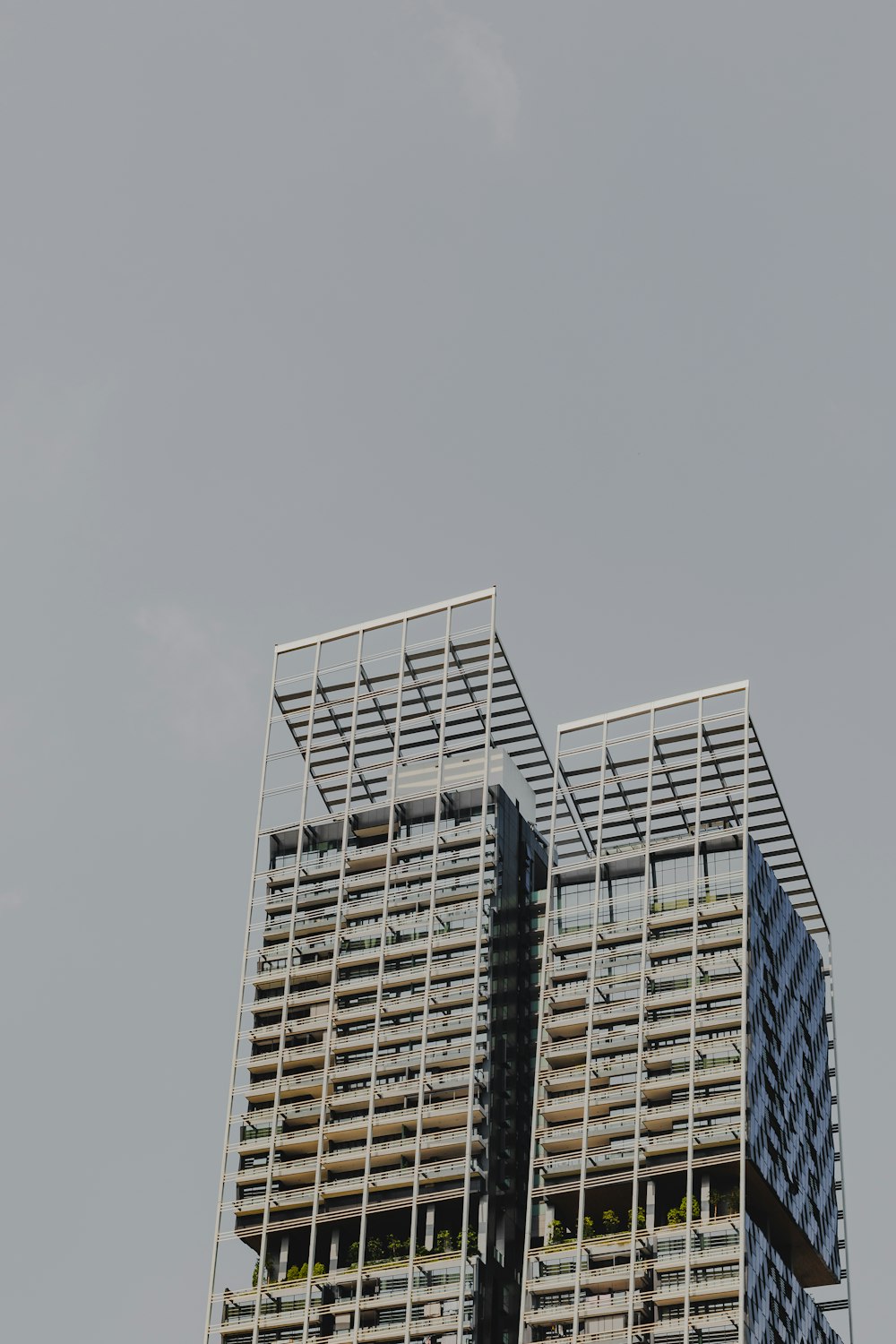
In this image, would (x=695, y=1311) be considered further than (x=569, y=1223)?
No

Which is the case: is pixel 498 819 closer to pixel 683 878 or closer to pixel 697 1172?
pixel 683 878

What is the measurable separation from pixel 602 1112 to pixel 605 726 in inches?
1355

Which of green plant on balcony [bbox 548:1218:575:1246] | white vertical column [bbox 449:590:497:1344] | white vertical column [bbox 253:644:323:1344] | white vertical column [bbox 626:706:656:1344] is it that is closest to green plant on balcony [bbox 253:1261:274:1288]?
white vertical column [bbox 253:644:323:1344]

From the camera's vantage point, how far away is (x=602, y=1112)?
164500 mm

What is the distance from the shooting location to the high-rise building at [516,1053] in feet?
515

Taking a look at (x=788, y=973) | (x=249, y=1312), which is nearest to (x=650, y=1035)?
(x=788, y=973)

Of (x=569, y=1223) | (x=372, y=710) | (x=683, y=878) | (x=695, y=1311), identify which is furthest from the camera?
(x=372, y=710)

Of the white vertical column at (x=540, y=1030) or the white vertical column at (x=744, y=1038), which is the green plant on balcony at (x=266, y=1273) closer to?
the white vertical column at (x=540, y=1030)

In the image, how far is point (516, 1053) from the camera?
172875mm

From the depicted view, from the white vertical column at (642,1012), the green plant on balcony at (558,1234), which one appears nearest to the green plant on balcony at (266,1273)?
the green plant on balcony at (558,1234)

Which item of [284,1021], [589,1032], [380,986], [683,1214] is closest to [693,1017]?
[589,1032]

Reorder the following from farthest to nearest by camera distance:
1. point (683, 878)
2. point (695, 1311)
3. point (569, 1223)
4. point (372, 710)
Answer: point (372, 710) < point (683, 878) < point (569, 1223) < point (695, 1311)

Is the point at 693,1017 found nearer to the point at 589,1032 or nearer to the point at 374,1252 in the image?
the point at 589,1032

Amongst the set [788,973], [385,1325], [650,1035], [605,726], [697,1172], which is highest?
[605,726]
